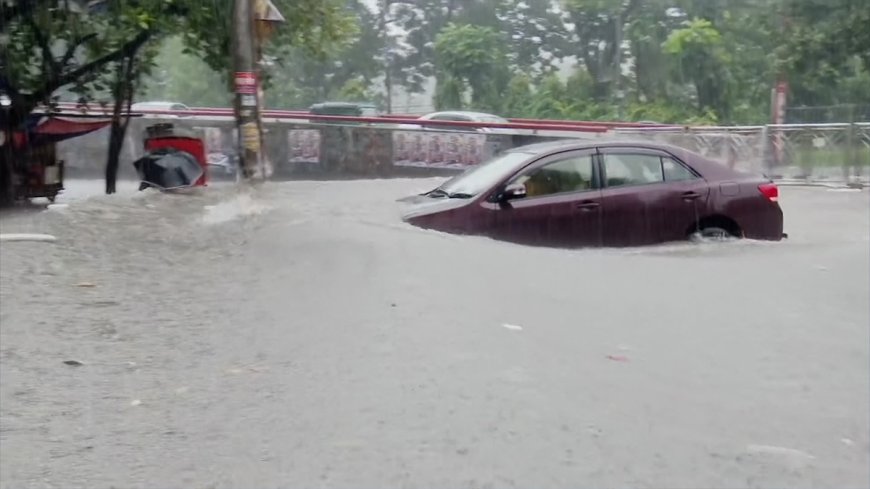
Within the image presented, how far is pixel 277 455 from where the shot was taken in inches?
179

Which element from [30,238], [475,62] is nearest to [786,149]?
[30,238]

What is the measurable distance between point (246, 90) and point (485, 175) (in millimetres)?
5615

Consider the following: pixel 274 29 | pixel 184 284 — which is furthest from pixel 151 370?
pixel 274 29

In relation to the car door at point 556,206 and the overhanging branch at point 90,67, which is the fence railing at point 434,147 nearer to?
the overhanging branch at point 90,67

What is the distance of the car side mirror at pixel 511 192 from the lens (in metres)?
9.46

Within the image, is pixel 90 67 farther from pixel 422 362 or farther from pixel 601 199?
pixel 422 362

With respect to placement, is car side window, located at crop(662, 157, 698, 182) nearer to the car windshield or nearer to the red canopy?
the car windshield

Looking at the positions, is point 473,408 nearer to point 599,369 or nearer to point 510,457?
point 510,457

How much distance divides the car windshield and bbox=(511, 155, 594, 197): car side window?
172 millimetres

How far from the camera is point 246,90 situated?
14.4m

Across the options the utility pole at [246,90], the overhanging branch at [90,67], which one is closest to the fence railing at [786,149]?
the utility pole at [246,90]

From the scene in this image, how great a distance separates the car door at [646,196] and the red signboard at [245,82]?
6.25m

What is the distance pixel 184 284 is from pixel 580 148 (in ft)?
12.2

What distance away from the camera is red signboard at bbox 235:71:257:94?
14.3 m
